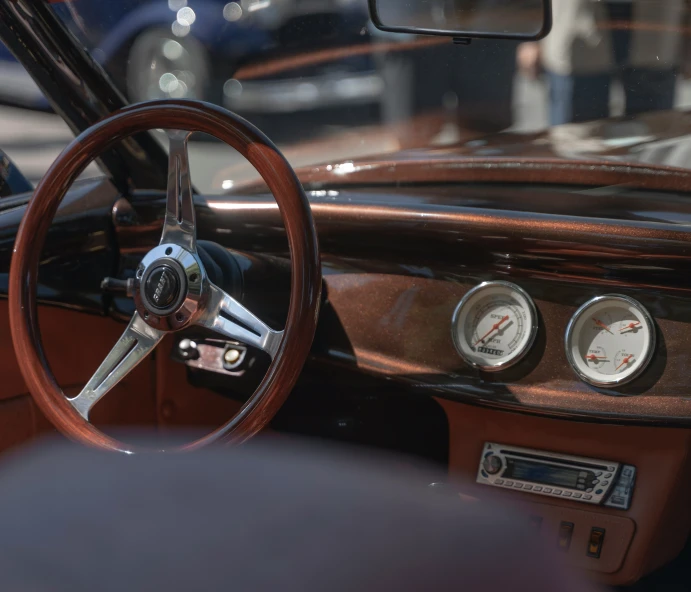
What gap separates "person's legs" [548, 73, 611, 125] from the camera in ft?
7.38

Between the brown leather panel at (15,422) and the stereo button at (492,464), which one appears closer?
the stereo button at (492,464)

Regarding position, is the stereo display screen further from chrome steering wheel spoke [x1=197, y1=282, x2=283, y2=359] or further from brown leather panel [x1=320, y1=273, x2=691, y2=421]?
chrome steering wheel spoke [x1=197, y1=282, x2=283, y2=359]

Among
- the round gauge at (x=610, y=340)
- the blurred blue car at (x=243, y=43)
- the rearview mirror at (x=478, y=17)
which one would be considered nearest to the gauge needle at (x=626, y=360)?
the round gauge at (x=610, y=340)

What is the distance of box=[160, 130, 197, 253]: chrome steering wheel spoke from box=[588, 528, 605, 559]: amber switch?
103cm

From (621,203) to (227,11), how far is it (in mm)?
1186

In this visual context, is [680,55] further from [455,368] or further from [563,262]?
[455,368]

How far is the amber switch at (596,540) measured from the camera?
2.12 meters

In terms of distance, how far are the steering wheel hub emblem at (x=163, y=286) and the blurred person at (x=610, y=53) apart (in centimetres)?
98

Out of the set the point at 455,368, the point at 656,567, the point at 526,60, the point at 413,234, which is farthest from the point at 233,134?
the point at 656,567

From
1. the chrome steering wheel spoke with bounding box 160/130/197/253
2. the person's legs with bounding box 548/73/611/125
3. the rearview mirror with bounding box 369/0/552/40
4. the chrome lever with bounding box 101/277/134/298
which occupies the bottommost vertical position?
the chrome lever with bounding box 101/277/134/298

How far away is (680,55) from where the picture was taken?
84.5 inches

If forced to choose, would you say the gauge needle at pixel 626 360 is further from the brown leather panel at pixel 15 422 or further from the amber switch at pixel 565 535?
the brown leather panel at pixel 15 422

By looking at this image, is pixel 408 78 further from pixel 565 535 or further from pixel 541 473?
pixel 565 535

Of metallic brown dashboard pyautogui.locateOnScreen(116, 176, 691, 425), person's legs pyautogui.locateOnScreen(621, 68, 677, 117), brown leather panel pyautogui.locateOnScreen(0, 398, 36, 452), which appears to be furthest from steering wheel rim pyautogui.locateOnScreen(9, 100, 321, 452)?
person's legs pyautogui.locateOnScreen(621, 68, 677, 117)
